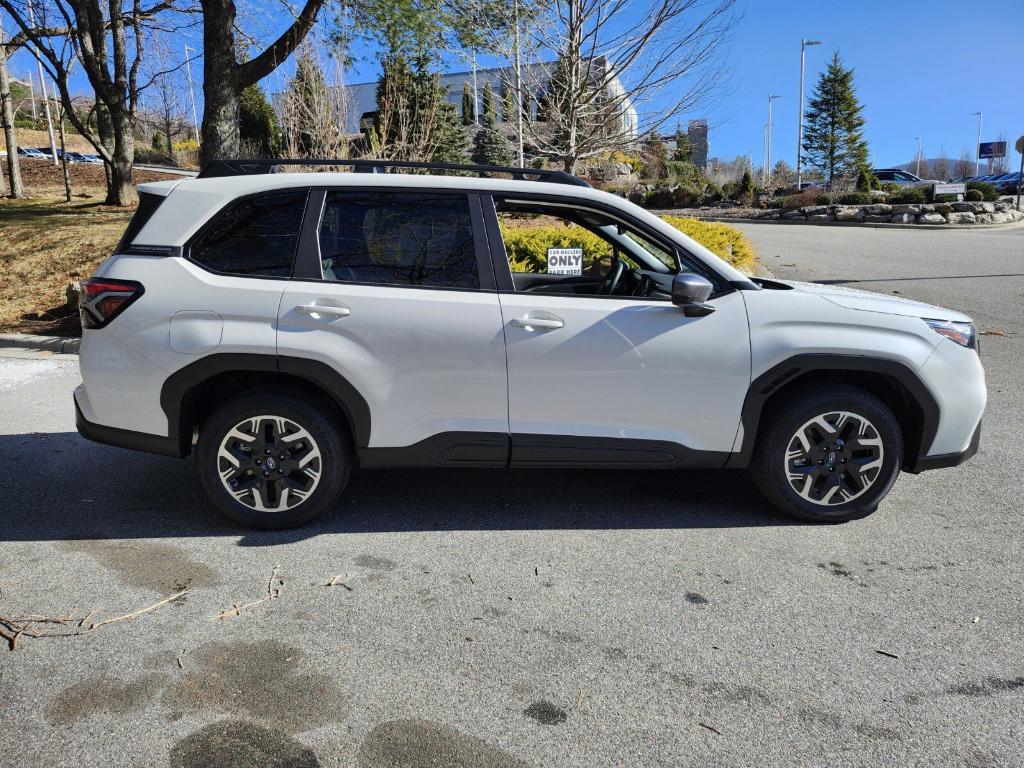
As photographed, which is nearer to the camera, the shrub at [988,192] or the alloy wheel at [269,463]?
the alloy wheel at [269,463]

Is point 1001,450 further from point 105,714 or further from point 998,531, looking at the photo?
point 105,714

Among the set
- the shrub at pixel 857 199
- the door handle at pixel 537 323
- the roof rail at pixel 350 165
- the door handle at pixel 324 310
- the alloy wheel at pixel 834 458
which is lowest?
the alloy wheel at pixel 834 458

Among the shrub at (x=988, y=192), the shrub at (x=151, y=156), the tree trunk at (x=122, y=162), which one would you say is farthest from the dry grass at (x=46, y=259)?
the shrub at (x=151, y=156)

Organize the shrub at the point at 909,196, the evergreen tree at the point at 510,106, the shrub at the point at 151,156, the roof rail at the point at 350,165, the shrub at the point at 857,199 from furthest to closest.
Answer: the shrub at the point at 151,156, the shrub at the point at 857,199, the shrub at the point at 909,196, the evergreen tree at the point at 510,106, the roof rail at the point at 350,165

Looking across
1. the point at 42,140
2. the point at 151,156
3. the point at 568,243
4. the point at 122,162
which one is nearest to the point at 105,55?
the point at 122,162

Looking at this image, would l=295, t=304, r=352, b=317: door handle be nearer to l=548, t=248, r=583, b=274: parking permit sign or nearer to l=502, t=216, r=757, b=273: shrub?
l=548, t=248, r=583, b=274: parking permit sign

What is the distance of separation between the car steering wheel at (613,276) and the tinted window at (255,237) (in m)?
1.82

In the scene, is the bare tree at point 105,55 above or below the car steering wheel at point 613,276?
above

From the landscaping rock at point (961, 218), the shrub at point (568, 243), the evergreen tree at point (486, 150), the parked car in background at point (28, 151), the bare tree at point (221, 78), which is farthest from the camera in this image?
the parked car in background at point (28, 151)

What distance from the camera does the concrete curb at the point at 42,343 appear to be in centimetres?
900

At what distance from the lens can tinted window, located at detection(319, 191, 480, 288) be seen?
13.2ft

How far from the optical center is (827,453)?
4.16 meters

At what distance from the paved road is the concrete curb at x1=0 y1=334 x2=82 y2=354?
14.3 ft

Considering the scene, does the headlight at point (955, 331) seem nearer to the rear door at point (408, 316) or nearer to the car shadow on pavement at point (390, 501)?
the car shadow on pavement at point (390, 501)
